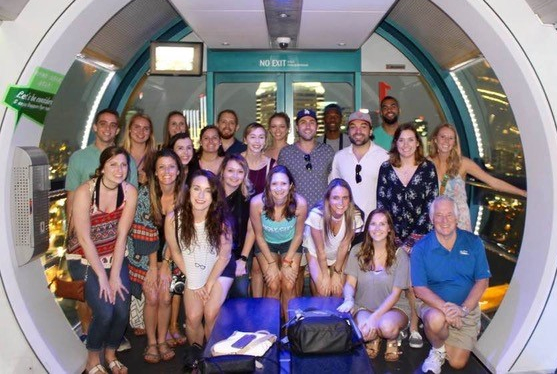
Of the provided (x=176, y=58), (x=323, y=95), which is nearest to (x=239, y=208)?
(x=176, y=58)

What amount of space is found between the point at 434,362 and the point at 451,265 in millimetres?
778

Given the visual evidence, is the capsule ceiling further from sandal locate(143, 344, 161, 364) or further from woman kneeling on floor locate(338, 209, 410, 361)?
sandal locate(143, 344, 161, 364)

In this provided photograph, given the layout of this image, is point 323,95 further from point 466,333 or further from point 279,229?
point 466,333

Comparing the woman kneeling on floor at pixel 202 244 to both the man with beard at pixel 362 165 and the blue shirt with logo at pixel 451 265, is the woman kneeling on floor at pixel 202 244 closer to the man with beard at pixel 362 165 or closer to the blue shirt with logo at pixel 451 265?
the man with beard at pixel 362 165

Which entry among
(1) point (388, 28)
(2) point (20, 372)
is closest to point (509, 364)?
(2) point (20, 372)

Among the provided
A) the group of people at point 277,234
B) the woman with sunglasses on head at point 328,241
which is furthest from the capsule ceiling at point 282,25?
the woman with sunglasses on head at point 328,241

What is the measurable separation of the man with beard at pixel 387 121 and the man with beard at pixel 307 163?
1583mm

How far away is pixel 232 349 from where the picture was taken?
3414mm

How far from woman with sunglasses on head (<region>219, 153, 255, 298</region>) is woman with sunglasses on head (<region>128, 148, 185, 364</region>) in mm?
420

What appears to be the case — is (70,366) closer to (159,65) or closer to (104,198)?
(104,198)

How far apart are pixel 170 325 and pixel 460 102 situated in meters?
5.25

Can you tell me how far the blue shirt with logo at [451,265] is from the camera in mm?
4586

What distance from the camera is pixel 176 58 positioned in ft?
23.4

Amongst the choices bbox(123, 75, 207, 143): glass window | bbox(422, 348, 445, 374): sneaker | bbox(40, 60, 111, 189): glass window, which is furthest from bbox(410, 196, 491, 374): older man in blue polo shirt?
bbox(40, 60, 111, 189): glass window
